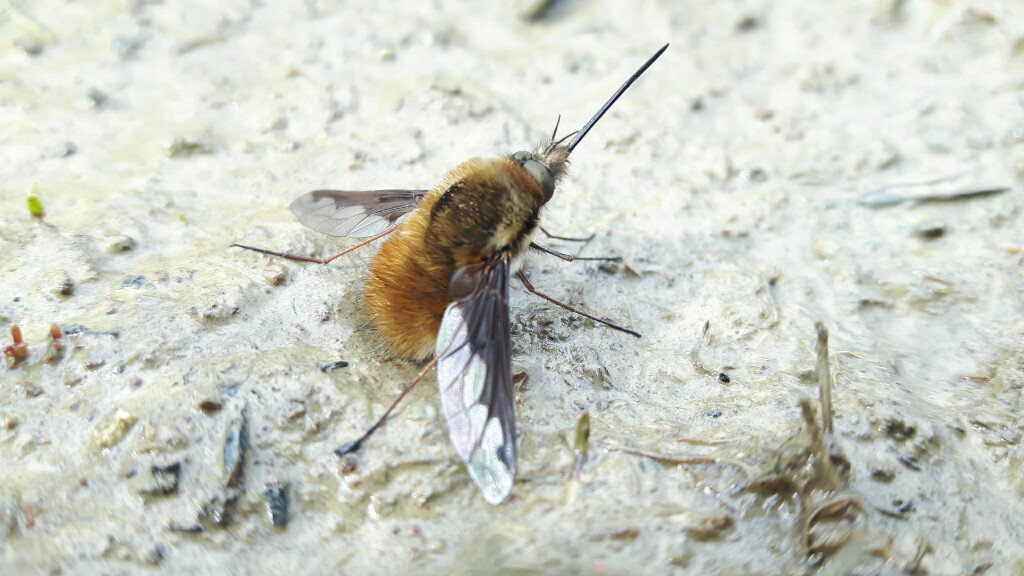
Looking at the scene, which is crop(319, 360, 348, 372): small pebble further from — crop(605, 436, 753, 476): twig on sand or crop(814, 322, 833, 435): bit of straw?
crop(814, 322, 833, 435): bit of straw

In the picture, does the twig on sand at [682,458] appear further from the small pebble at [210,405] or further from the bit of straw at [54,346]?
the bit of straw at [54,346]

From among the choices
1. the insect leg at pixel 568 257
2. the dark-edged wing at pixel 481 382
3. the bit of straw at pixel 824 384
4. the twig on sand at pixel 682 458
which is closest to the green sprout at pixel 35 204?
the dark-edged wing at pixel 481 382

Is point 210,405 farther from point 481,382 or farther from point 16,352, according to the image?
point 481,382

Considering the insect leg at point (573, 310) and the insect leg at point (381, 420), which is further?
the insect leg at point (573, 310)

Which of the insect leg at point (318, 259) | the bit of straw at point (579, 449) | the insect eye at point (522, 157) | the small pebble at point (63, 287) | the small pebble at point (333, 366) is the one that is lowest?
the bit of straw at point (579, 449)

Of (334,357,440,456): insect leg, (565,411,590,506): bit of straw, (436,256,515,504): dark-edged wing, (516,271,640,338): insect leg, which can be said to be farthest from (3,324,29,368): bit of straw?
(565,411,590,506): bit of straw

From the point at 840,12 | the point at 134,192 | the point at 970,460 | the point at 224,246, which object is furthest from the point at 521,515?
the point at 840,12
